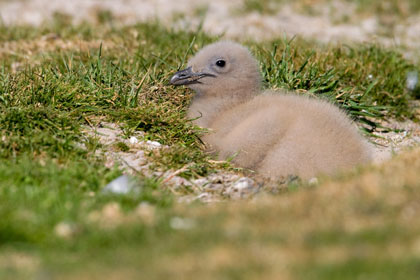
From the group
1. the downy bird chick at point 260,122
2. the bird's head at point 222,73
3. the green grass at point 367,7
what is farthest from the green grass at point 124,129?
the green grass at point 367,7

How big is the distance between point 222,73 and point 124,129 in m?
0.95

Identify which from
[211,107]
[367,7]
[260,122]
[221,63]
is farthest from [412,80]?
[367,7]

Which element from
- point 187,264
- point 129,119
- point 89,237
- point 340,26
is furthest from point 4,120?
point 340,26

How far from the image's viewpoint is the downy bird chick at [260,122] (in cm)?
521

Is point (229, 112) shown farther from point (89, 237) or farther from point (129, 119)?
point (89, 237)

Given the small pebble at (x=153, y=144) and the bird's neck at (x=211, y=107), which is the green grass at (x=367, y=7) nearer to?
the bird's neck at (x=211, y=107)

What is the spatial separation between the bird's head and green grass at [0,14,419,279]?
0.34m

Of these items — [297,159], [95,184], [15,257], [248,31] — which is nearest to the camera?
[15,257]

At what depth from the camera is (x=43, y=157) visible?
16.9 ft

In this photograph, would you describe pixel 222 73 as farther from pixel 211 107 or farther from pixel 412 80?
pixel 412 80

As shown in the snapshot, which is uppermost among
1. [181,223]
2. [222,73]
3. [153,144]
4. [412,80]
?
[222,73]

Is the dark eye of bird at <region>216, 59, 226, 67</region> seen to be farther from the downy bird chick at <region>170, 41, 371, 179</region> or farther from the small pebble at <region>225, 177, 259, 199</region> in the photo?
the small pebble at <region>225, 177, 259, 199</region>

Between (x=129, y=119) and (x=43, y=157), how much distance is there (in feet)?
3.21

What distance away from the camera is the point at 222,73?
5891 millimetres
